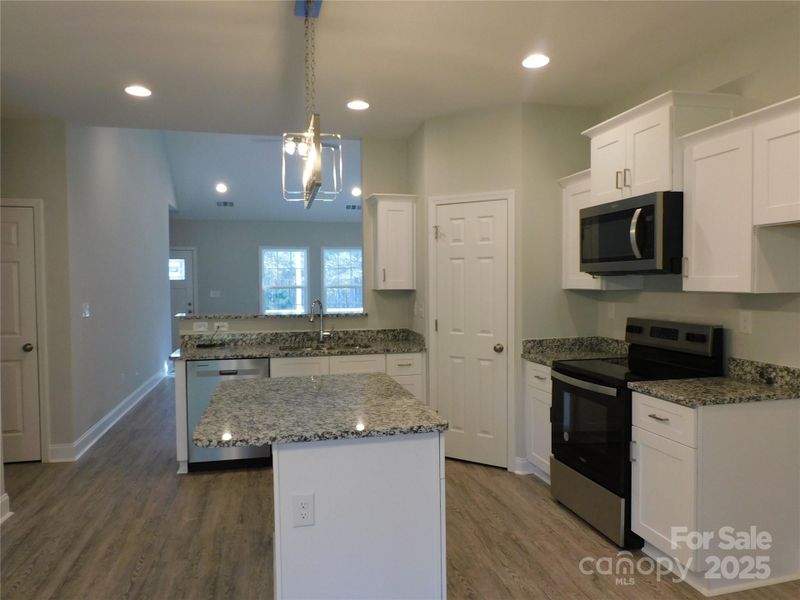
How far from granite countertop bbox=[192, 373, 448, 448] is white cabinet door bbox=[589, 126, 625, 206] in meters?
1.67

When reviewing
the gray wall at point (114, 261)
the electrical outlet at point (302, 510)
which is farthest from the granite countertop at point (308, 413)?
the gray wall at point (114, 261)

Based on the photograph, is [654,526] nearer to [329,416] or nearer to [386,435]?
[386,435]

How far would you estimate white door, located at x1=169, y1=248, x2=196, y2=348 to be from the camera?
9.16m

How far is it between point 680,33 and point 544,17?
2.51ft

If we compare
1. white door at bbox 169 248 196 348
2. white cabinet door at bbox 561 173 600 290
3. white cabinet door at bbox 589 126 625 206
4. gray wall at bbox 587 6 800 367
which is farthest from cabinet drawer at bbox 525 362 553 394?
white door at bbox 169 248 196 348

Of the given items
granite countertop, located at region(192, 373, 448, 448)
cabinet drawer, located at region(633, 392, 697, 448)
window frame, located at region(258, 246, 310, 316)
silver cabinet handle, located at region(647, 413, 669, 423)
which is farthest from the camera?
window frame, located at region(258, 246, 310, 316)

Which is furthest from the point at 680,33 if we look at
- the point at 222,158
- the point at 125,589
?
the point at 222,158

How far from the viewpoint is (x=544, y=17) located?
8.12ft

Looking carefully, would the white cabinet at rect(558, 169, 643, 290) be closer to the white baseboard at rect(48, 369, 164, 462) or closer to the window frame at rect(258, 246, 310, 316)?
the white baseboard at rect(48, 369, 164, 462)

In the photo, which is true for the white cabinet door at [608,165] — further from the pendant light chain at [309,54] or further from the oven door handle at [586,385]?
the pendant light chain at [309,54]

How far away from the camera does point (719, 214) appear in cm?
240

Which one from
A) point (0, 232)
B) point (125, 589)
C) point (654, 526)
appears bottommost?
point (125, 589)

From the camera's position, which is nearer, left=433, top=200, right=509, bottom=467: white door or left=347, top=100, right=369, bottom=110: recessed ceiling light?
left=347, top=100, right=369, bottom=110: recessed ceiling light

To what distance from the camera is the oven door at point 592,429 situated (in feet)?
8.53
